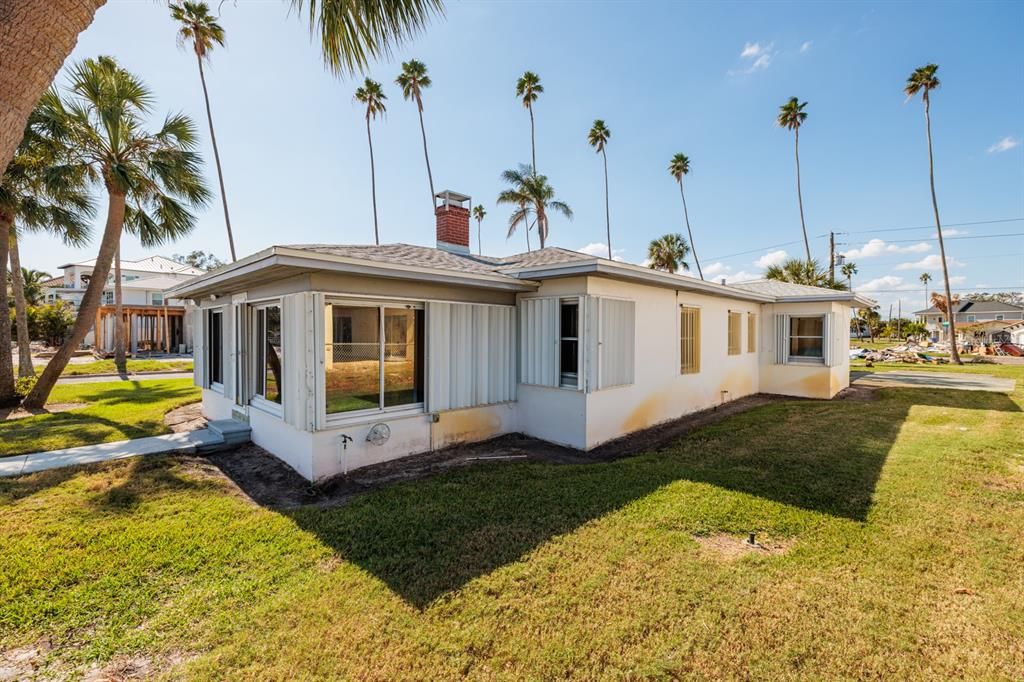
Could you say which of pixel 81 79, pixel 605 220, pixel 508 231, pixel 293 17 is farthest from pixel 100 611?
pixel 605 220

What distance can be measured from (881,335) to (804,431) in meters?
65.4

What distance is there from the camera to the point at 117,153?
9.40 metres

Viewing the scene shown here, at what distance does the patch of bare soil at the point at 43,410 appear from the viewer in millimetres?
9329

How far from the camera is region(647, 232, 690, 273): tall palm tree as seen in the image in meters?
28.8

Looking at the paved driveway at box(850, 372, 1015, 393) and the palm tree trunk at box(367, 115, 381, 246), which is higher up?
the palm tree trunk at box(367, 115, 381, 246)

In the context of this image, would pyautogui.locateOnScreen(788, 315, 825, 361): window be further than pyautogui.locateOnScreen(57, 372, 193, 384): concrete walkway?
No

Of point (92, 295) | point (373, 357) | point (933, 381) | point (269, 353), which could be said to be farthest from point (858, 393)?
point (92, 295)

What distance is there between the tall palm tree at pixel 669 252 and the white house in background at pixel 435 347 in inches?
816

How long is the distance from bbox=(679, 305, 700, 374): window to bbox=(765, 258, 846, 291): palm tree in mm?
15427

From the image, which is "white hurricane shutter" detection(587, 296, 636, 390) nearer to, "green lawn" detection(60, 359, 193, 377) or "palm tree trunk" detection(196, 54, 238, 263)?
"green lawn" detection(60, 359, 193, 377)

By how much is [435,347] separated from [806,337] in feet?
36.4

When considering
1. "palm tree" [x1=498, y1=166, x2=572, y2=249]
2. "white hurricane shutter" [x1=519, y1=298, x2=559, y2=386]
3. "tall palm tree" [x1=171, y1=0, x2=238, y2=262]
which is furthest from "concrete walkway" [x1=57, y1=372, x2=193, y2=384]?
"palm tree" [x1=498, y1=166, x2=572, y2=249]

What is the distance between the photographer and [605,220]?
1240 inches

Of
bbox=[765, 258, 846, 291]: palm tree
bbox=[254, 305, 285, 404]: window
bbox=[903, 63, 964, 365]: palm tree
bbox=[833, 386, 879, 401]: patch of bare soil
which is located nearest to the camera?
bbox=[254, 305, 285, 404]: window
